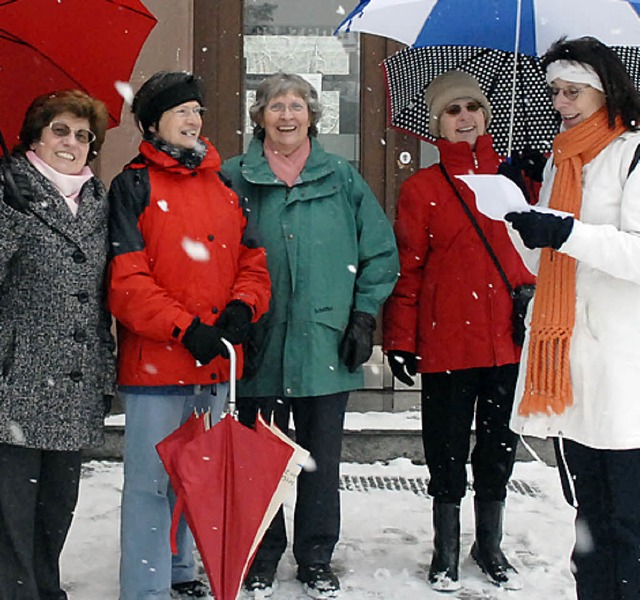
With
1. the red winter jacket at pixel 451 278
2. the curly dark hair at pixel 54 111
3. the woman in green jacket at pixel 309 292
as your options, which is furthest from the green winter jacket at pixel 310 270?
the curly dark hair at pixel 54 111

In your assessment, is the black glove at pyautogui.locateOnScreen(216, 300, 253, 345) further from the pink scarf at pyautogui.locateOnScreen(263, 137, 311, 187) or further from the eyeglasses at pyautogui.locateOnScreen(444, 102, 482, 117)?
the eyeglasses at pyautogui.locateOnScreen(444, 102, 482, 117)

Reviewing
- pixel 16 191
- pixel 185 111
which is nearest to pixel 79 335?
pixel 16 191

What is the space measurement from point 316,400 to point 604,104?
165 centimetres

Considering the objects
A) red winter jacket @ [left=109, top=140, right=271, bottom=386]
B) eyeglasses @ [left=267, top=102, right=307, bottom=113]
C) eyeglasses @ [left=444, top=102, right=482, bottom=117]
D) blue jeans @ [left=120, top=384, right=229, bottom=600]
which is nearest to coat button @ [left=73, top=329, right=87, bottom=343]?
red winter jacket @ [left=109, top=140, right=271, bottom=386]

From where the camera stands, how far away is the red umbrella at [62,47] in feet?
11.2

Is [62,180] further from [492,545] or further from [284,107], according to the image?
[492,545]

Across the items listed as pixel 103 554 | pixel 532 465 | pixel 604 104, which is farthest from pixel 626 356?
pixel 532 465

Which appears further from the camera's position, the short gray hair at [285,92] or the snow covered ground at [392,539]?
the snow covered ground at [392,539]

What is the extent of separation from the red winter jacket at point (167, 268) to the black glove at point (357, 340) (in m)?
0.44

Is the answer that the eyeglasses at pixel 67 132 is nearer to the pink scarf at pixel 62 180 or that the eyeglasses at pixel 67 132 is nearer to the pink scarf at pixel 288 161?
the pink scarf at pixel 62 180

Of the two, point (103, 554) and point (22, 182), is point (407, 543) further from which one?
point (22, 182)

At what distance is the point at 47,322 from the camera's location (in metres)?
3.32

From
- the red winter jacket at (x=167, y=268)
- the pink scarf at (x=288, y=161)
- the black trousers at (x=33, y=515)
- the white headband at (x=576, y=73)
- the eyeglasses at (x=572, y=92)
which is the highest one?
the white headband at (x=576, y=73)

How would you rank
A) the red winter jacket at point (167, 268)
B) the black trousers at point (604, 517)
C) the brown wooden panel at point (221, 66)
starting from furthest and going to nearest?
the brown wooden panel at point (221, 66) < the red winter jacket at point (167, 268) < the black trousers at point (604, 517)
